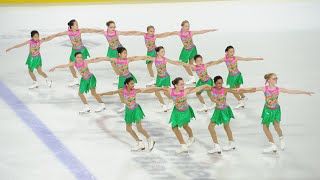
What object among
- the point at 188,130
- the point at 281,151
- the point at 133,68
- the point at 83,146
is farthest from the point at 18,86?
the point at 281,151

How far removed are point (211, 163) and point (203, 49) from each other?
678 cm

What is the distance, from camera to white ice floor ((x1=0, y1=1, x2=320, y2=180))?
39.4ft

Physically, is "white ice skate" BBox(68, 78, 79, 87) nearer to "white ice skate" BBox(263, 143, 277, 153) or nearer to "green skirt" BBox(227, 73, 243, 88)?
"green skirt" BBox(227, 73, 243, 88)

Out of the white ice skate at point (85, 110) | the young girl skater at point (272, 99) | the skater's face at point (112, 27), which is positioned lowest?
the white ice skate at point (85, 110)

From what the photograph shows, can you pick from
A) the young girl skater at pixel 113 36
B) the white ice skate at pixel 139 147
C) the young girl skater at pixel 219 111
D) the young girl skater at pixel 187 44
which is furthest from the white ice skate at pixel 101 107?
the young girl skater at pixel 219 111

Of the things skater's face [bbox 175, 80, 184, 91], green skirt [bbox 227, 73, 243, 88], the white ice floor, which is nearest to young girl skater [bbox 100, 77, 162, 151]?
the white ice floor

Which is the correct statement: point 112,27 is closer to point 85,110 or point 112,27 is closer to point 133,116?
point 85,110

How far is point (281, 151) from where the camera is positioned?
40.8 feet

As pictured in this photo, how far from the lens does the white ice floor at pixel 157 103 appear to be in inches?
472

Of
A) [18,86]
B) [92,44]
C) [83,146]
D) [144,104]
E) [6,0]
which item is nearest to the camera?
[83,146]

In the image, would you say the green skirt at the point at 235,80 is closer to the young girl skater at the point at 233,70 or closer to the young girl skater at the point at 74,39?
the young girl skater at the point at 233,70

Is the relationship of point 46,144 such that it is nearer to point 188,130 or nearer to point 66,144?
point 66,144

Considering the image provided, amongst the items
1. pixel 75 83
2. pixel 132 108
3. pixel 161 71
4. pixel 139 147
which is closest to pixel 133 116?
pixel 132 108

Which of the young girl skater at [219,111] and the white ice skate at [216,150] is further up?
the young girl skater at [219,111]
